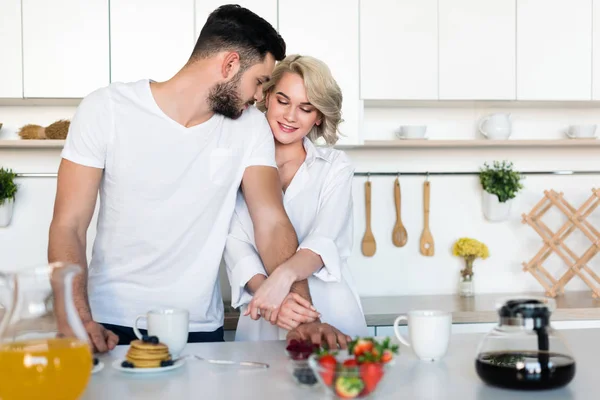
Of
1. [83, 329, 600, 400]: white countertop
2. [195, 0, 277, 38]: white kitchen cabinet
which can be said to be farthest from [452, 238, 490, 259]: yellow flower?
[83, 329, 600, 400]: white countertop

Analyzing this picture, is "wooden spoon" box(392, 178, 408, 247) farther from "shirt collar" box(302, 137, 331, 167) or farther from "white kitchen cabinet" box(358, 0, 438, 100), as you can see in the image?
"shirt collar" box(302, 137, 331, 167)

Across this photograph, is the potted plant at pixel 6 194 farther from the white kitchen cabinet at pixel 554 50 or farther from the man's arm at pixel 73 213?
the white kitchen cabinet at pixel 554 50

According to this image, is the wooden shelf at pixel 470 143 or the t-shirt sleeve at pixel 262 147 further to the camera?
the wooden shelf at pixel 470 143

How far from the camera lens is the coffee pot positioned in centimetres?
310

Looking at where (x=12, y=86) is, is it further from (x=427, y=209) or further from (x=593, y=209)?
(x=593, y=209)

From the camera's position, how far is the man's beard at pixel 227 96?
6.47ft

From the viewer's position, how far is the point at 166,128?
1.94 metres

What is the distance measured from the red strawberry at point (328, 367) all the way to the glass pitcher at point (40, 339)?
1.09 ft

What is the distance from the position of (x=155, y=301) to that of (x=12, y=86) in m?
1.26

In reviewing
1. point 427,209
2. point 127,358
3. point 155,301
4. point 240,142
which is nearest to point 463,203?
point 427,209

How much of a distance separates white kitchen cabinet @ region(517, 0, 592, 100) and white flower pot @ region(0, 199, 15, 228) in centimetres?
→ 211

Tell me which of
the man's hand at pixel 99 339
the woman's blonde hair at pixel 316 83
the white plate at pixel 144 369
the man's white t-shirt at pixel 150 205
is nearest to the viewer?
the white plate at pixel 144 369

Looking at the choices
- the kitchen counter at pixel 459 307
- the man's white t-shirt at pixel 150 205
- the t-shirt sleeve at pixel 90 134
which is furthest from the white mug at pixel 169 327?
the kitchen counter at pixel 459 307

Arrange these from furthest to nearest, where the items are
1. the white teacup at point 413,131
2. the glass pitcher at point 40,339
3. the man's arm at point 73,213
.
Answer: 1. the white teacup at point 413,131
2. the man's arm at point 73,213
3. the glass pitcher at point 40,339
